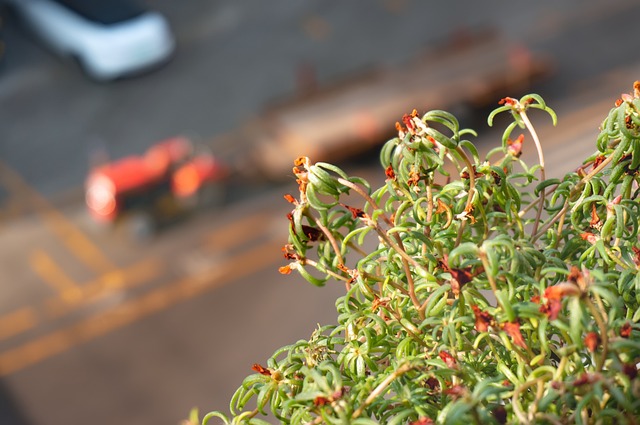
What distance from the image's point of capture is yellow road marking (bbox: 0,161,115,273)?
10.9m

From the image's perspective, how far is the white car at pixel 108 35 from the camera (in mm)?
13781

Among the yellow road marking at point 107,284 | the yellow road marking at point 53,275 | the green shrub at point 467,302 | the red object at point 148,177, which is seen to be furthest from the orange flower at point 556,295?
the red object at point 148,177

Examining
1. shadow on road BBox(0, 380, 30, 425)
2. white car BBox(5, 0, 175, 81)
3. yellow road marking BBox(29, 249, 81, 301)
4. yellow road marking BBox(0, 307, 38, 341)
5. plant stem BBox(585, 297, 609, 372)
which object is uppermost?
white car BBox(5, 0, 175, 81)

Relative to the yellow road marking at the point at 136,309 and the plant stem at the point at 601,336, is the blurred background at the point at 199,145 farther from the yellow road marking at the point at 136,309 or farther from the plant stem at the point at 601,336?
the plant stem at the point at 601,336

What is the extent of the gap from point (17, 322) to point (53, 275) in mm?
785

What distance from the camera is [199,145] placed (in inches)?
498

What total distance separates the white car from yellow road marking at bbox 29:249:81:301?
400 cm

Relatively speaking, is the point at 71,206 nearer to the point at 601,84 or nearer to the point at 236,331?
the point at 236,331

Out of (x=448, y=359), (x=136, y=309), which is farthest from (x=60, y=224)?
(x=448, y=359)

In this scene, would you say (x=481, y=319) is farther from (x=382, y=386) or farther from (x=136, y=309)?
(x=136, y=309)

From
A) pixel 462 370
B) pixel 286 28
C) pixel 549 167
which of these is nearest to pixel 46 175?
pixel 286 28

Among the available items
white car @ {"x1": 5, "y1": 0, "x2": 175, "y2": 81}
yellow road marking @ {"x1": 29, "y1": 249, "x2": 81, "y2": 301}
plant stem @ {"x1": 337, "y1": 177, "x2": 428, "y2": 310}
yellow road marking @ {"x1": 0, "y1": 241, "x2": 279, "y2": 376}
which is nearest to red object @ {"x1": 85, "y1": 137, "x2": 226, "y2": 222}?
yellow road marking @ {"x1": 29, "y1": 249, "x2": 81, "y2": 301}

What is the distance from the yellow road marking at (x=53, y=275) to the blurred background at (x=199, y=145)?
27 mm

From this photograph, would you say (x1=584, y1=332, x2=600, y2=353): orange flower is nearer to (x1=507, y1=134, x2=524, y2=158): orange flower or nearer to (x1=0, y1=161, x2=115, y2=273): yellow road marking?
(x1=507, y1=134, x2=524, y2=158): orange flower
